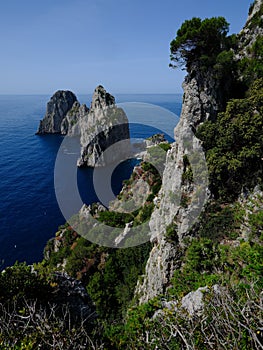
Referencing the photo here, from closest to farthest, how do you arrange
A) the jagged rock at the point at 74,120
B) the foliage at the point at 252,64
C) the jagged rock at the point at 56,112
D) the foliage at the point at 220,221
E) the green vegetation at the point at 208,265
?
the green vegetation at the point at 208,265, the foliage at the point at 220,221, the foliage at the point at 252,64, the jagged rock at the point at 74,120, the jagged rock at the point at 56,112

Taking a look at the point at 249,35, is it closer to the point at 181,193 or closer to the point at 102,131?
the point at 181,193

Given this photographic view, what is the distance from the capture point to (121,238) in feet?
105

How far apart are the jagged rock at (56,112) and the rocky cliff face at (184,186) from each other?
10735cm

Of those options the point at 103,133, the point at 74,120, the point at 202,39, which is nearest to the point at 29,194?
the point at 103,133

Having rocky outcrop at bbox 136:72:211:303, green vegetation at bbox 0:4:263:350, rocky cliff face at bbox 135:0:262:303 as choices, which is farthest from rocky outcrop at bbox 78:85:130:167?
rocky cliff face at bbox 135:0:262:303

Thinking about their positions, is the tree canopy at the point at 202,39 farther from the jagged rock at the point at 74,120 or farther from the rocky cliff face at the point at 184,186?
the jagged rock at the point at 74,120

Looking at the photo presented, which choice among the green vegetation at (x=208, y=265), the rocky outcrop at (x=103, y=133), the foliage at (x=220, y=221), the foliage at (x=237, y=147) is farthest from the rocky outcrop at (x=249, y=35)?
the rocky outcrop at (x=103, y=133)

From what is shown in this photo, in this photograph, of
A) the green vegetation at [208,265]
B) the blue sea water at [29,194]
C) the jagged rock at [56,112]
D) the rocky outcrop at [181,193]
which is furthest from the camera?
the jagged rock at [56,112]

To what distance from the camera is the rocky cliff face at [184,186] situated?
1792 centimetres

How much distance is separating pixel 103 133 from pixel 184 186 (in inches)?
2641

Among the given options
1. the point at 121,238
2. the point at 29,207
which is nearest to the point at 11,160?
the point at 29,207

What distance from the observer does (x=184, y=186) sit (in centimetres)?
1908

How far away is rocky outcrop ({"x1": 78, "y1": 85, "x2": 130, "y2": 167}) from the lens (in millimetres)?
79250

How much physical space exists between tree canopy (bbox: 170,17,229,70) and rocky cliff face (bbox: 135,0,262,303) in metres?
1.70
